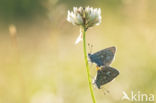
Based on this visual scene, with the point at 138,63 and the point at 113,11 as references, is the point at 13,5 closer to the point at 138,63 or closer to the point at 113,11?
the point at 113,11

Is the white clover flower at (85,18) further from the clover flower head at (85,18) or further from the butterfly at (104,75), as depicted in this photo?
the butterfly at (104,75)

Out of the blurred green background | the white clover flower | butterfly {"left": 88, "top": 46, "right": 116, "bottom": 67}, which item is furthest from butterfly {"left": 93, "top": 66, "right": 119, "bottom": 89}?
the blurred green background

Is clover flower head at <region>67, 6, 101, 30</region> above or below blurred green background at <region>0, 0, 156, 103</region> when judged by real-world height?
below

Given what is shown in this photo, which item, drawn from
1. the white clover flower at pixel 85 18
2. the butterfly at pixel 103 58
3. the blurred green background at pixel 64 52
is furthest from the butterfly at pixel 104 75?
the blurred green background at pixel 64 52

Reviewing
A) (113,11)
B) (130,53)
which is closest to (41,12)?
(113,11)

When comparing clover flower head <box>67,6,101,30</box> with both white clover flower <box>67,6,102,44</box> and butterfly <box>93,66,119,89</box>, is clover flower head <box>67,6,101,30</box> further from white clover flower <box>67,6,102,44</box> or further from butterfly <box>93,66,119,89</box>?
butterfly <box>93,66,119,89</box>

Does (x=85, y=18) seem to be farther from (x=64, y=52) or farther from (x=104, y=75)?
(x=64, y=52)

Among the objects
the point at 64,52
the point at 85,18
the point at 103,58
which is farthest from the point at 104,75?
the point at 64,52
